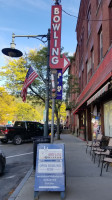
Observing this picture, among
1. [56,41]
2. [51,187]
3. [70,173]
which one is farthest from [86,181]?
[56,41]

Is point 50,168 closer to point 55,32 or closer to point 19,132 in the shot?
point 55,32

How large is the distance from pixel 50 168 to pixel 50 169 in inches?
0.9

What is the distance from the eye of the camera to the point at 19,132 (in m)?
15.1

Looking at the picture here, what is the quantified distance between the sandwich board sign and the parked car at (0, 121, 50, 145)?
11133mm

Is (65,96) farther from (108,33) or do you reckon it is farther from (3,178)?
(3,178)

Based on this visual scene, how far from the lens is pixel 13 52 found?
8414 millimetres

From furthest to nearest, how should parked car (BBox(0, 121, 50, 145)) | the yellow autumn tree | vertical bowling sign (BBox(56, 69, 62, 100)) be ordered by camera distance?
1. the yellow autumn tree
2. parked car (BBox(0, 121, 50, 145))
3. vertical bowling sign (BBox(56, 69, 62, 100))

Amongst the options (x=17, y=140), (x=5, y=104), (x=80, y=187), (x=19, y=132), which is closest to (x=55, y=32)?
(x=80, y=187)

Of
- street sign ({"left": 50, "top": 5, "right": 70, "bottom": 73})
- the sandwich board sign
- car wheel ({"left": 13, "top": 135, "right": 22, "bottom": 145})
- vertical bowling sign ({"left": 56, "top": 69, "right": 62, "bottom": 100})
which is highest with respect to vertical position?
street sign ({"left": 50, "top": 5, "right": 70, "bottom": 73})

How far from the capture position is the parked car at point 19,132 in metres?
14.6

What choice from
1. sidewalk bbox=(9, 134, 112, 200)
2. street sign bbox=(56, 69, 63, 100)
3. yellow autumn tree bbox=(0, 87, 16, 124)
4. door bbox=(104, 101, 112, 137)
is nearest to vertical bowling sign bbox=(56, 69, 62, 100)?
street sign bbox=(56, 69, 63, 100)

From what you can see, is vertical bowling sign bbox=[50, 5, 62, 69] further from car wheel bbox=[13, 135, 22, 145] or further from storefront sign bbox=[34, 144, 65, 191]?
car wheel bbox=[13, 135, 22, 145]

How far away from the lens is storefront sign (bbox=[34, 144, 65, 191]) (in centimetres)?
391

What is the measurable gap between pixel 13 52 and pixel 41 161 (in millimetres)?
5950
